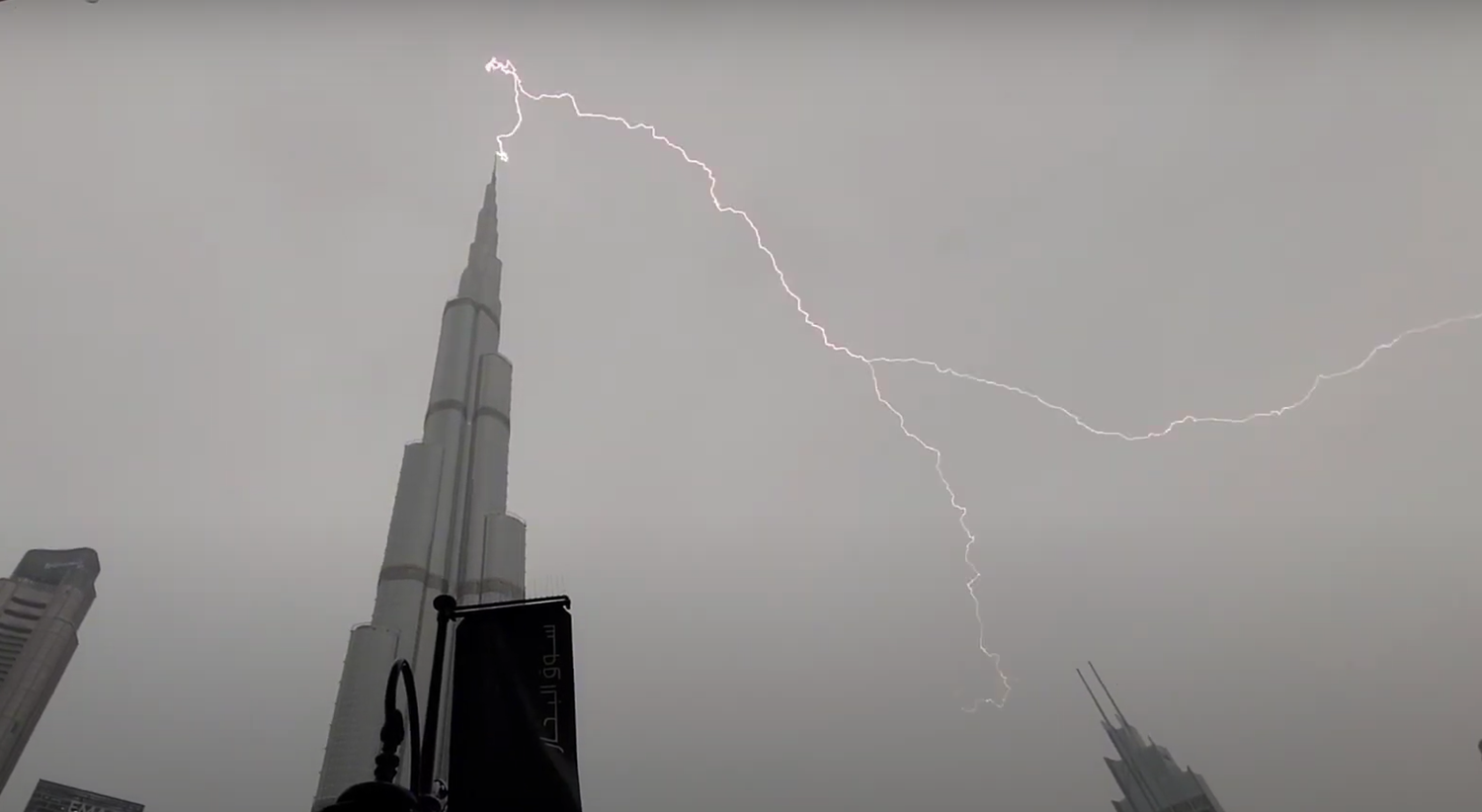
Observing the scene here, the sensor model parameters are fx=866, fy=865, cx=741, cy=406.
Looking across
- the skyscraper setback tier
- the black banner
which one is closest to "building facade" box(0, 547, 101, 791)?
the skyscraper setback tier

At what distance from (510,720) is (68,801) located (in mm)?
185577

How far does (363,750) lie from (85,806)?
482 ft

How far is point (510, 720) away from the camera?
9812 mm

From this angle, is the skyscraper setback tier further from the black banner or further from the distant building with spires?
the distant building with spires

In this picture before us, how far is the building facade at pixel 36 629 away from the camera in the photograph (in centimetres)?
12400

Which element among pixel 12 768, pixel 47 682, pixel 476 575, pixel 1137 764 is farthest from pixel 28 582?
pixel 1137 764

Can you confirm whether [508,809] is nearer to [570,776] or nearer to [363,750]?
[570,776]

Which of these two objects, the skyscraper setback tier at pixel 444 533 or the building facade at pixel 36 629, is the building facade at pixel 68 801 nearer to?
the building facade at pixel 36 629

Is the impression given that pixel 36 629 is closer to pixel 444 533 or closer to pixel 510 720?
pixel 444 533

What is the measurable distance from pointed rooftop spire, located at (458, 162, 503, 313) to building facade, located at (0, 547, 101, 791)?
9884cm

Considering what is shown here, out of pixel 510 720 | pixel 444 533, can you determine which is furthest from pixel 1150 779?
pixel 510 720

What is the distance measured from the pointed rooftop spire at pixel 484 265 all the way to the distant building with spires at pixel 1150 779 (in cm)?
13188

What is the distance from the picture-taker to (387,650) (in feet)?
165

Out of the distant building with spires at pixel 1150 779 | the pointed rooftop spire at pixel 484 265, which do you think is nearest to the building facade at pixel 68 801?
the pointed rooftop spire at pixel 484 265
